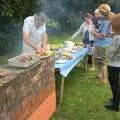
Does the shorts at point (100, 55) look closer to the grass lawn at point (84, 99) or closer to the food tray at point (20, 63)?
the grass lawn at point (84, 99)

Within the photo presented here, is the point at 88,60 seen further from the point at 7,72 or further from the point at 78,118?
the point at 7,72

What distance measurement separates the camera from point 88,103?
697 centimetres

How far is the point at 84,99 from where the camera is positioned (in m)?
7.27

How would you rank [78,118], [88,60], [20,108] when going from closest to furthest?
[20,108], [78,118], [88,60]

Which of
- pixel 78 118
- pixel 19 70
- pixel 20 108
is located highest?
pixel 19 70

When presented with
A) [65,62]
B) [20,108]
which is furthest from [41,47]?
[20,108]

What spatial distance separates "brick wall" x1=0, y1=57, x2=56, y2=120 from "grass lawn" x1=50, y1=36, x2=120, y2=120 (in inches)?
28.0

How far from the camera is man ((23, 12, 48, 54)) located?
21.2 ft

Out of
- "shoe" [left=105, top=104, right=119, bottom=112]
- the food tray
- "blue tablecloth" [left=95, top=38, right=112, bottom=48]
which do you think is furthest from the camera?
"blue tablecloth" [left=95, top=38, right=112, bottom=48]

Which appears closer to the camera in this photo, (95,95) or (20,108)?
(20,108)

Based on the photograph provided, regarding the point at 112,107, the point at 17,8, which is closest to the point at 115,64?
the point at 112,107

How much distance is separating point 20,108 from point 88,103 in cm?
297

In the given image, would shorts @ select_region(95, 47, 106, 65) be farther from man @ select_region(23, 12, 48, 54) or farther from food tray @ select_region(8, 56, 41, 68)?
food tray @ select_region(8, 56, 41, 68)

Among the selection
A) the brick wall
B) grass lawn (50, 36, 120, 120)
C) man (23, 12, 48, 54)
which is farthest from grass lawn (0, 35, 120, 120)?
man (23, 12, 48, 54)
